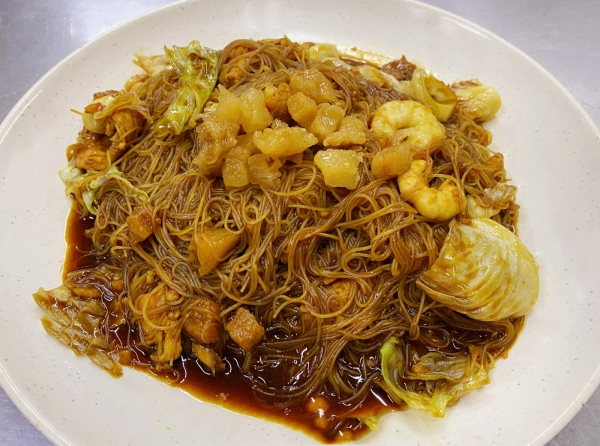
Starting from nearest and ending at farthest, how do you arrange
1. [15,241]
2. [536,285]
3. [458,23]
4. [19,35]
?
[536,285] → [15,241] → [458,23] → [19,35]

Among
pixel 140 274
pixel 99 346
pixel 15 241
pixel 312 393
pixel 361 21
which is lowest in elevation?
pixel 312 393

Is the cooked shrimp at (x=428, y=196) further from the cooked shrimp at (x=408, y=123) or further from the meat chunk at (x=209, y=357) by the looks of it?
the meat chunk at (x=209, y=357)

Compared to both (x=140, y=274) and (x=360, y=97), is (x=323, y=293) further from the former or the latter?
(x=360, y=97)

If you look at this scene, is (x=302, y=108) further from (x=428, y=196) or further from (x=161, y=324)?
(x=161, y=324)

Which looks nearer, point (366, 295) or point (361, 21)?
point (366, 295)

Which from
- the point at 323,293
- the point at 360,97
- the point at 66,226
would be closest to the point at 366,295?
the point at 323,293


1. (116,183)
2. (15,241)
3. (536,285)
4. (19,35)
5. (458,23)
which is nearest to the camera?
(536,285)

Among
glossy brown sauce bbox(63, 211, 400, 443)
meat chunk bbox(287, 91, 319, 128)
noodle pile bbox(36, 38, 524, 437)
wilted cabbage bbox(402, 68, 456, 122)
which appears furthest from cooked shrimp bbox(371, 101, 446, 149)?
glossy brown sauce bbox(63, 211, 400, 443)
